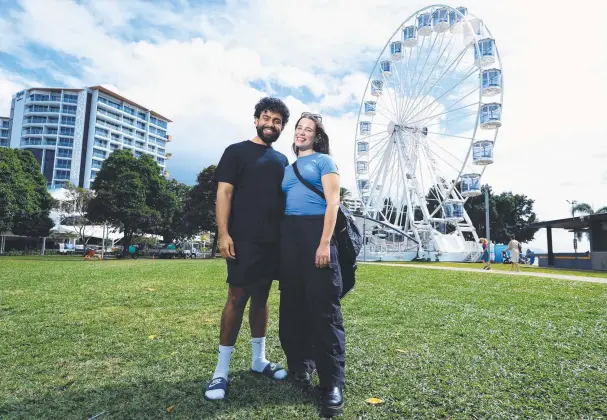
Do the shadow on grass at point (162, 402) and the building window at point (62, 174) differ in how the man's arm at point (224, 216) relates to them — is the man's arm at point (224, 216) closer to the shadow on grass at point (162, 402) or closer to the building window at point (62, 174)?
the shadow on grass at point (162, 402)

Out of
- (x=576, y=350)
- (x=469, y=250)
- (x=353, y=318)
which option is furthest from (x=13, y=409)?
(x=469, y=250)

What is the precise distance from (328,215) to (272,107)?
3.34ft

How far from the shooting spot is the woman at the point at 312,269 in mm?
2631

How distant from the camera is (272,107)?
311 cm

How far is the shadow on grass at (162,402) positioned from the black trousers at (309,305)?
24cm

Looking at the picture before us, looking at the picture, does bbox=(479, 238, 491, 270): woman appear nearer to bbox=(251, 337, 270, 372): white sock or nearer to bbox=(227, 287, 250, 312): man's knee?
bbox=(251, 337, 270, 372): white sock

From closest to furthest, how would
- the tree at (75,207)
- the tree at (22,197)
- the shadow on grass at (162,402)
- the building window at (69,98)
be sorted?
the shadow on grass at (162,402), the tree at (22,197), the tree at (75,207), the building window at (69,98)

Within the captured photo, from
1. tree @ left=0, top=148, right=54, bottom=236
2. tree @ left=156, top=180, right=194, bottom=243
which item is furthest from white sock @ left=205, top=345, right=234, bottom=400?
tree @ left=156, top=180, right=194, bottom=243

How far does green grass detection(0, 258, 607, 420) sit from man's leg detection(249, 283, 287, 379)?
13 cm

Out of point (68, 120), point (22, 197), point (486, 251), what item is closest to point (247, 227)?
point (486, 251)

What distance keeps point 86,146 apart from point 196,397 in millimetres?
86292

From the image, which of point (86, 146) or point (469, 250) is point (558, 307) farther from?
point (86, 146)

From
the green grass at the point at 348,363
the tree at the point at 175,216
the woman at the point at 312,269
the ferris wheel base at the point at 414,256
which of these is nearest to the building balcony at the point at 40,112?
the tree at the point at 175,216

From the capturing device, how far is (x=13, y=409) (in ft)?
7.55
